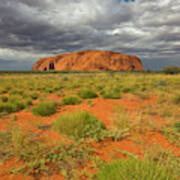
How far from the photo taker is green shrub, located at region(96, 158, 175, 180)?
1491mm

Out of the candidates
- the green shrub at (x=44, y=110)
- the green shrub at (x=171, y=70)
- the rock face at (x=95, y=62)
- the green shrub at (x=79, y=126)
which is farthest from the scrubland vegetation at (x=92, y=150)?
the rock face at (x=95, y=62)

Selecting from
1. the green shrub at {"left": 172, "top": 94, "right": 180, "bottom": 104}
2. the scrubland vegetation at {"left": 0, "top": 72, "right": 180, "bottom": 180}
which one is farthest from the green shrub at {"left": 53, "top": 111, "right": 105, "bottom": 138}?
the green shrub at {"left": 172, "top": 94, "right": 180, "bottom": 104}

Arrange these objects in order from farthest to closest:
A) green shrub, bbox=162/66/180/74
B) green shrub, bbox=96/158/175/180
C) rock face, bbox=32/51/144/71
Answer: rock face, bbox=32/51/144/71
green shrub, bbox=162/66/180/74
green shrub, bbox=96/158/175/180

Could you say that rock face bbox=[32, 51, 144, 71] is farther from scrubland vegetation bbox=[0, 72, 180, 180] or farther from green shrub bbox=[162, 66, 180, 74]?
scrubland vegetation bbox=[0, 72, 180, 180]

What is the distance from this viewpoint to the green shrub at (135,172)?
1.49 m

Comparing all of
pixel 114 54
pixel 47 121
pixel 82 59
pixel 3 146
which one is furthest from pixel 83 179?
pixel 114 54

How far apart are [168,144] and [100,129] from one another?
58.2 inches

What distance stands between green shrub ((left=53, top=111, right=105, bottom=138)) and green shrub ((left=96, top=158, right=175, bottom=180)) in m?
1.21

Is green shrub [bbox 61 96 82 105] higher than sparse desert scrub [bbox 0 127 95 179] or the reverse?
higher

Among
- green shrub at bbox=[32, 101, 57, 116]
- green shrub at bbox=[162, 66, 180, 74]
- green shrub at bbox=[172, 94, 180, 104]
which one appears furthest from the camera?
green shrub at bbox=[162, 66, 180, 74]

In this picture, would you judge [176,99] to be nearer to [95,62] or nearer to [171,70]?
[171,70]

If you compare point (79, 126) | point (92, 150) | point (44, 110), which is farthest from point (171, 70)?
point (92, 150)

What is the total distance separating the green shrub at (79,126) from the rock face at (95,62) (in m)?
93.4

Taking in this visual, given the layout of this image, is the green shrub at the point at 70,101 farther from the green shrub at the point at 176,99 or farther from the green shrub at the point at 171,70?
the green shrub at the point at 171,70
